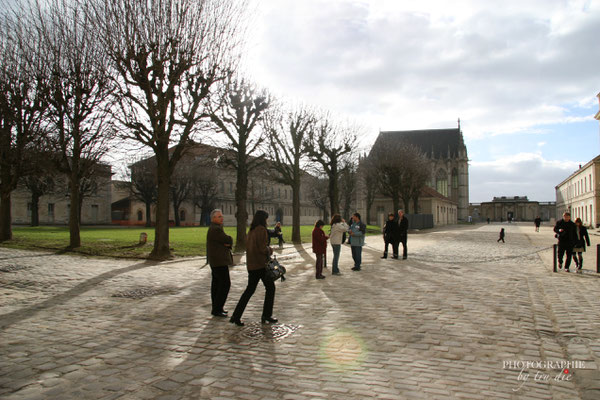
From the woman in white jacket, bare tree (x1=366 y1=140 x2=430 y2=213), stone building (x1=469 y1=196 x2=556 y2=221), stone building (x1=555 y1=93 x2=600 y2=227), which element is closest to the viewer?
the woman in white jacket

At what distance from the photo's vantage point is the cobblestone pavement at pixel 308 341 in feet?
13.2

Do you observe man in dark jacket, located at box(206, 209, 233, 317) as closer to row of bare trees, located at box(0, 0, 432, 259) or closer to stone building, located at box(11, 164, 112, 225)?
row of bare trees, located at box(0, 0, 432, 259)

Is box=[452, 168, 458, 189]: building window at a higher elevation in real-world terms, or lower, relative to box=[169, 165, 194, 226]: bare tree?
higher

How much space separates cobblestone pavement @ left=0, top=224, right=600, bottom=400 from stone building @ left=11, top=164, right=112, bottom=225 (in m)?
46.8

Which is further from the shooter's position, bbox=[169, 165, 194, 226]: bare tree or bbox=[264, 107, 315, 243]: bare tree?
bbox=[169, 165, 194, 226]: bare tree

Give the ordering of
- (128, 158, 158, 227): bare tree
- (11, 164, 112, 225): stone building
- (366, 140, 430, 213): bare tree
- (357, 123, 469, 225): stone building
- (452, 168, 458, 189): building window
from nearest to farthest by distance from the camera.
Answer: (366, 140, 430, 213): bare tree → (128, 158, 158, 227): bare tree → (11, 164, 112, 225): stone building → (357, 123, 469, 225): stone building → (452, 168, 458, 189): building window

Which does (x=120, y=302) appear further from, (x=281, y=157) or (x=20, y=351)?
(x=281, y=157)

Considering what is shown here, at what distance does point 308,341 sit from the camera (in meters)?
5.49

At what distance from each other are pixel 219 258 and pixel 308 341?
82.0 inches

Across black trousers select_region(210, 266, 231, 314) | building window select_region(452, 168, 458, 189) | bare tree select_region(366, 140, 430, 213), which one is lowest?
black trousers select_region(210, 266, 231, 314)

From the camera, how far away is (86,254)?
17375 millimetres

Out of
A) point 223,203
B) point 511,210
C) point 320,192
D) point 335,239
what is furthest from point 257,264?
point 511,210

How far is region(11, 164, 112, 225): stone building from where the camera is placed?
53844 mm

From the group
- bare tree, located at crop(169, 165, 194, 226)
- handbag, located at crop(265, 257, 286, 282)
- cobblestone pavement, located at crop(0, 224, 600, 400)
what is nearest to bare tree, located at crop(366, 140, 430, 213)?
bare tree, located at crop(169, 165, 194, 226)
